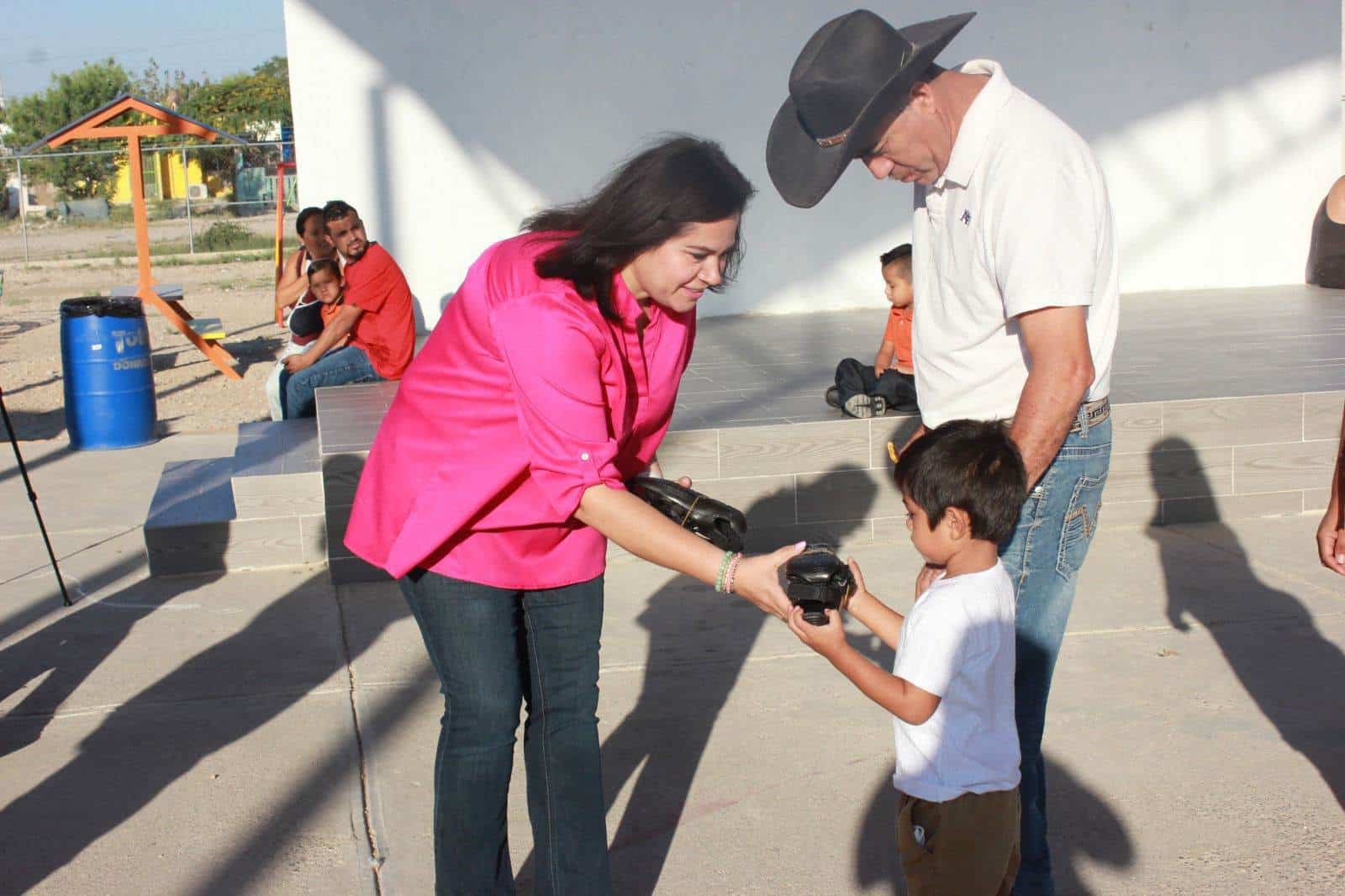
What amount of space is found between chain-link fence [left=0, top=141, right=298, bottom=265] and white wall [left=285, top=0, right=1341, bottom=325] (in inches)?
442

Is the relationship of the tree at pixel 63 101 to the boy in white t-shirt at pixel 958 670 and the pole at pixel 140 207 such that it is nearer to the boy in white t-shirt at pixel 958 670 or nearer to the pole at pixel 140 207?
the pole at pixel 140 207

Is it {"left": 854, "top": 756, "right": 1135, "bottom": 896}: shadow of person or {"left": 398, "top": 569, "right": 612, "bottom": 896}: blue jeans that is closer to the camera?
{"left": 398, "top": 569, "right": 612, "bottom": 896}: blue jeans

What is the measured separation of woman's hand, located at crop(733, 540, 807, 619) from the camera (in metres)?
2.40

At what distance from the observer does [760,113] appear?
11.1 meters

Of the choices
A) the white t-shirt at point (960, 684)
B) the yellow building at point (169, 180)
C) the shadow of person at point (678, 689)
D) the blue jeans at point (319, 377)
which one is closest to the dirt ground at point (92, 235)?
the yellow building at point (169, 180)

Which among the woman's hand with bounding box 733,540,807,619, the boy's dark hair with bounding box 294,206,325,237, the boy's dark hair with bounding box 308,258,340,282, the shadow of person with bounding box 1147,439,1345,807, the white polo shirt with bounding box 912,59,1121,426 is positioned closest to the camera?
the woman's hand with bounding box 733,540,807,619

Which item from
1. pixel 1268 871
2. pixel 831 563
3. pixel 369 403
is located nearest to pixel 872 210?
pixel 369 403

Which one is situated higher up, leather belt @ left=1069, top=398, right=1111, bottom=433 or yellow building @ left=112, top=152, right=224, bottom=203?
yellow building @ left=112, top=152, right=224, bottom=203

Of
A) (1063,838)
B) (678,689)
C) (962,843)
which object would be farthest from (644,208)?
(678,689)

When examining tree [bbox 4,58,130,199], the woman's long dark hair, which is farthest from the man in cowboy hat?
tree [bbox 4,58,130,199]

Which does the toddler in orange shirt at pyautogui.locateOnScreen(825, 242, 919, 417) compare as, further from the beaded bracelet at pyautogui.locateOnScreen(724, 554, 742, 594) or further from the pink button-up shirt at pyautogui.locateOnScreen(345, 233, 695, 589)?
the beaded bracelet at pyautogui.locateOnScreen(724, 554, 742, 594)

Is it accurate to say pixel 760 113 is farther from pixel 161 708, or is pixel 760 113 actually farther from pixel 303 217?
pixel 161 708

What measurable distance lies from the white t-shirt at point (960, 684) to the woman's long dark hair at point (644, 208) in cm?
78

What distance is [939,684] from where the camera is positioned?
2.40 metres
